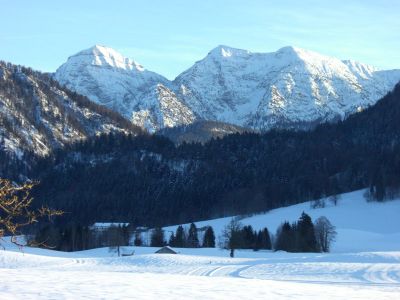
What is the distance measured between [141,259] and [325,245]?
4931 cm

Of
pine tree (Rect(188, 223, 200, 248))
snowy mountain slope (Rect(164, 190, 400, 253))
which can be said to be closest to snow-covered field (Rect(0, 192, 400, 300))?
snowy mountain slope (Rect(164, 190, 400, 253))

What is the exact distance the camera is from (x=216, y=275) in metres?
51.6

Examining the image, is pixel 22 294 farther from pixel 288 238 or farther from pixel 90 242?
pixel 90 242

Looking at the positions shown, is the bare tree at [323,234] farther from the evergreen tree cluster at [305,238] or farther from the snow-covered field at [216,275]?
the snow-covered field at [216,275]

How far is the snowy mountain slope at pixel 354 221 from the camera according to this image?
4976 inches

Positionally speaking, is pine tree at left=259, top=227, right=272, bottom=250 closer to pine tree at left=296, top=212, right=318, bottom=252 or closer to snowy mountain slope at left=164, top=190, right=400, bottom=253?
pine tree at left=296, top=212, right=318, bottom=252

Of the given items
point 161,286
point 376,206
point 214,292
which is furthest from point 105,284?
point 376,206

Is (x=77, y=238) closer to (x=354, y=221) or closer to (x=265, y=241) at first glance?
(x=265, y=241)

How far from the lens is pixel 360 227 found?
15188 centimetres

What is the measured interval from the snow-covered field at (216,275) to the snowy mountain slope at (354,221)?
0.49 meters

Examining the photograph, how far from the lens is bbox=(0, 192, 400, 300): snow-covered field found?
24078 mm

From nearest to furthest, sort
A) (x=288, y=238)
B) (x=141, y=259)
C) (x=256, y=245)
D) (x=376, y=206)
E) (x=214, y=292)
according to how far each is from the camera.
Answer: (x=214, y=292), (x=141, y=259), (x=288, y=238), (x=256, y=245), (x=376, y=206)

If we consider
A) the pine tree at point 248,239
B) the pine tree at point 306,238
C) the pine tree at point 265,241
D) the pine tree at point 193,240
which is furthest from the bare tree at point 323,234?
the pine tree at point 193,240

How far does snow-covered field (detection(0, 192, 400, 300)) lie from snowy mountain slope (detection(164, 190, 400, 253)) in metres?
0.49
